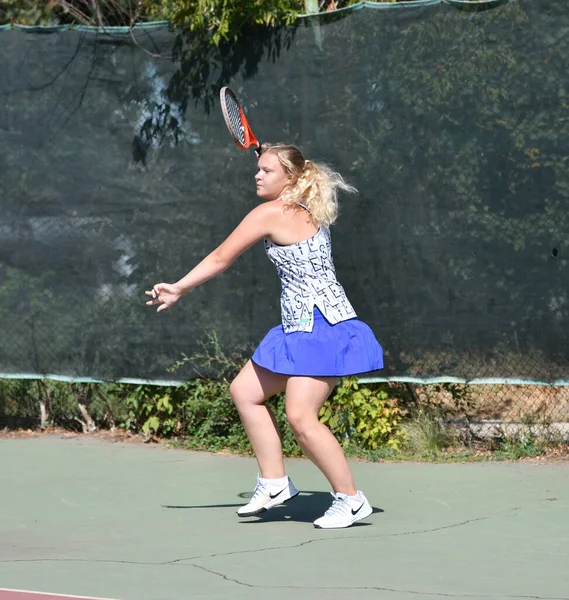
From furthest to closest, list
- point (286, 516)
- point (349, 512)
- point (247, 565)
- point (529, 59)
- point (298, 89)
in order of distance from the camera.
Answer: point (298, 89) < point (529, 59) < point (286, 516) < point (349, 512) < point (247, 565)

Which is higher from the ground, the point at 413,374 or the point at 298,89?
the point at 298,89

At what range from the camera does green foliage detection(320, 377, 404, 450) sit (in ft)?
21.7

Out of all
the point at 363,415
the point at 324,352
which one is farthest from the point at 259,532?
the point at 363,415

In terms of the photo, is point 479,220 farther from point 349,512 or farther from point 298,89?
point 349,512

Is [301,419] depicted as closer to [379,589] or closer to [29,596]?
[379,589]

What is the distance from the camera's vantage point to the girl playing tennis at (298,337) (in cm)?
511

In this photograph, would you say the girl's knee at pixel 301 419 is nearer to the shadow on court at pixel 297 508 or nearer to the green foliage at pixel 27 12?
the shadow on court at pixel 297 508

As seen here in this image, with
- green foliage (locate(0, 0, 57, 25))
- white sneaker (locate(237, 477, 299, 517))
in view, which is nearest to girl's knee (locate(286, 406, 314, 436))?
white sneaker (locate(237, 477, 299, 517))

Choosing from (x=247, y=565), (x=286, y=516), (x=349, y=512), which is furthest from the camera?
(x=286, y=516)

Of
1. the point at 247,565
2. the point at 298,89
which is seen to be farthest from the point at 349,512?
the point at 298,89

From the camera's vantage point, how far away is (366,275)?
6.51 m

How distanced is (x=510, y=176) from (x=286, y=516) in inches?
82.5

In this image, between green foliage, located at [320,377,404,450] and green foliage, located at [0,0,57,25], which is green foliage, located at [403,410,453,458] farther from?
green foliage, located at [0,0,57,25]

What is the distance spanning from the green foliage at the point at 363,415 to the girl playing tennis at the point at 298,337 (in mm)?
1366
